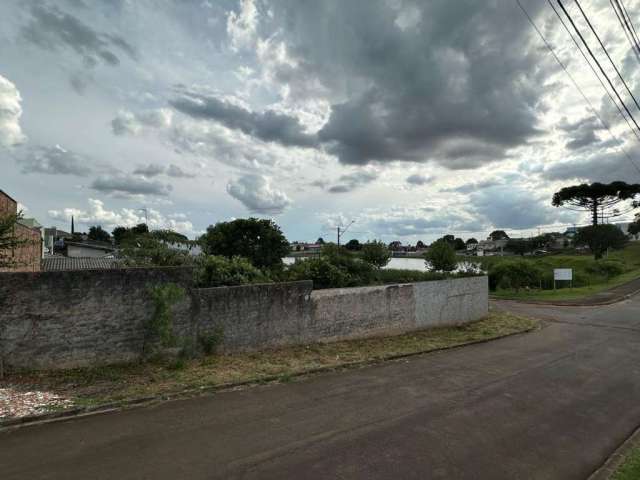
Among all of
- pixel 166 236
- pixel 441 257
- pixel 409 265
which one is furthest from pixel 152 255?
pixel 409 265

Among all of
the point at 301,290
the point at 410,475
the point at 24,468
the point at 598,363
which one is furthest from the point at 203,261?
the point at 598,363

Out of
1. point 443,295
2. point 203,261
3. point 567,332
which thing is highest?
point 203,261

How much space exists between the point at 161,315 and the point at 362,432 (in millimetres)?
4371

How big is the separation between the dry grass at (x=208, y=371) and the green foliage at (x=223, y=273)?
7.31ft

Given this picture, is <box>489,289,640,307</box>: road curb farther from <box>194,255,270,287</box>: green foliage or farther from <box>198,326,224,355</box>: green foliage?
<box>198,326,224,355</box>: green foliage

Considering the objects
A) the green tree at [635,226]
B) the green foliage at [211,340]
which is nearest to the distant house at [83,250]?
the green foliage at [211,340]

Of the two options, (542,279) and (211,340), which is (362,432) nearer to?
(211,340)

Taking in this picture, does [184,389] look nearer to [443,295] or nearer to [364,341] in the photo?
[364,341]

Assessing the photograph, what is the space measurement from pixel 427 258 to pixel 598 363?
29.2m

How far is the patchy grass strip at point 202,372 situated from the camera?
5.88m

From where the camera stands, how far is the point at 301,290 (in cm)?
965

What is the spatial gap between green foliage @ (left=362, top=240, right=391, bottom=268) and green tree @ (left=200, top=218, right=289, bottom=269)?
37.8 feet

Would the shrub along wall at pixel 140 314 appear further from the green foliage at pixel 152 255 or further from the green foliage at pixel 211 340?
the green foliage at pixel 152 255

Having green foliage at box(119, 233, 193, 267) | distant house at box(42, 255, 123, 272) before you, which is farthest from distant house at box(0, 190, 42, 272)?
distant house at box(42, 255, 123, 272)
